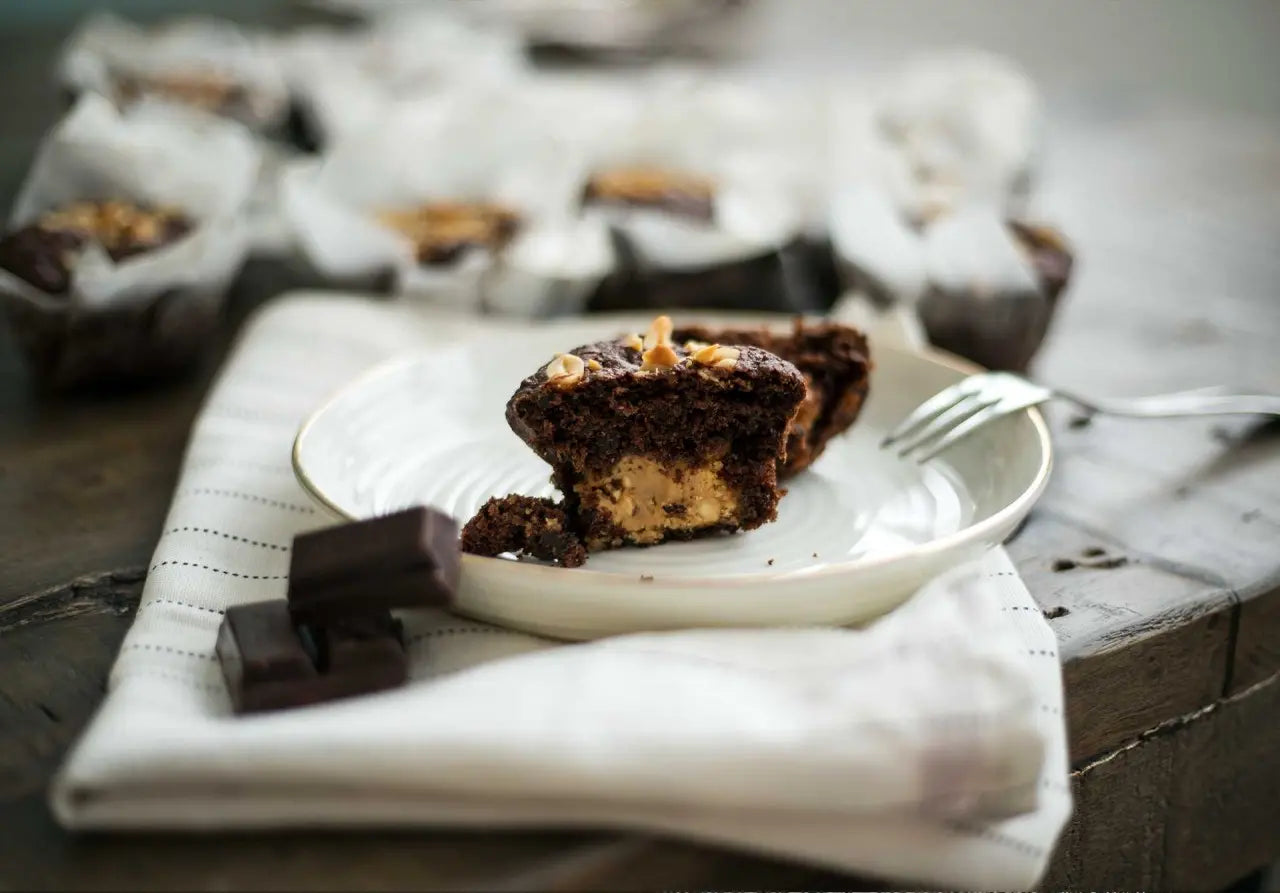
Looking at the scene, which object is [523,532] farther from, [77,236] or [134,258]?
[77,236]

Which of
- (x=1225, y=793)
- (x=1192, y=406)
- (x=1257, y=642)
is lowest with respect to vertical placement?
(x=1225, y=793)

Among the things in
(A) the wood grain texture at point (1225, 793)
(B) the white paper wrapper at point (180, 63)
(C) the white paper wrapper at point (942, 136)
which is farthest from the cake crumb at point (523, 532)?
(B) the white paper wrapper at point (180, 63)

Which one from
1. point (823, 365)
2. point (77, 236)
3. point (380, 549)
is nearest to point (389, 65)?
point (77, 236)

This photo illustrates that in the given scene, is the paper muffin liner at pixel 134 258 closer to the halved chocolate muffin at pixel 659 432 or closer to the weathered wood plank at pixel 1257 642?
the halved chocolate muffin at pixel 659 432

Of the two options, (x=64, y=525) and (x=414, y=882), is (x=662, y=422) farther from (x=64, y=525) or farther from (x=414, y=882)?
(x=64, y=525)


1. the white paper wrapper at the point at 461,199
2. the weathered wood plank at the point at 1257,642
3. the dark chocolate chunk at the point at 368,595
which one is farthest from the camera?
the white paper wrapper at the point at 461,199

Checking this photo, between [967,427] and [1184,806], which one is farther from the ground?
[967,427]
